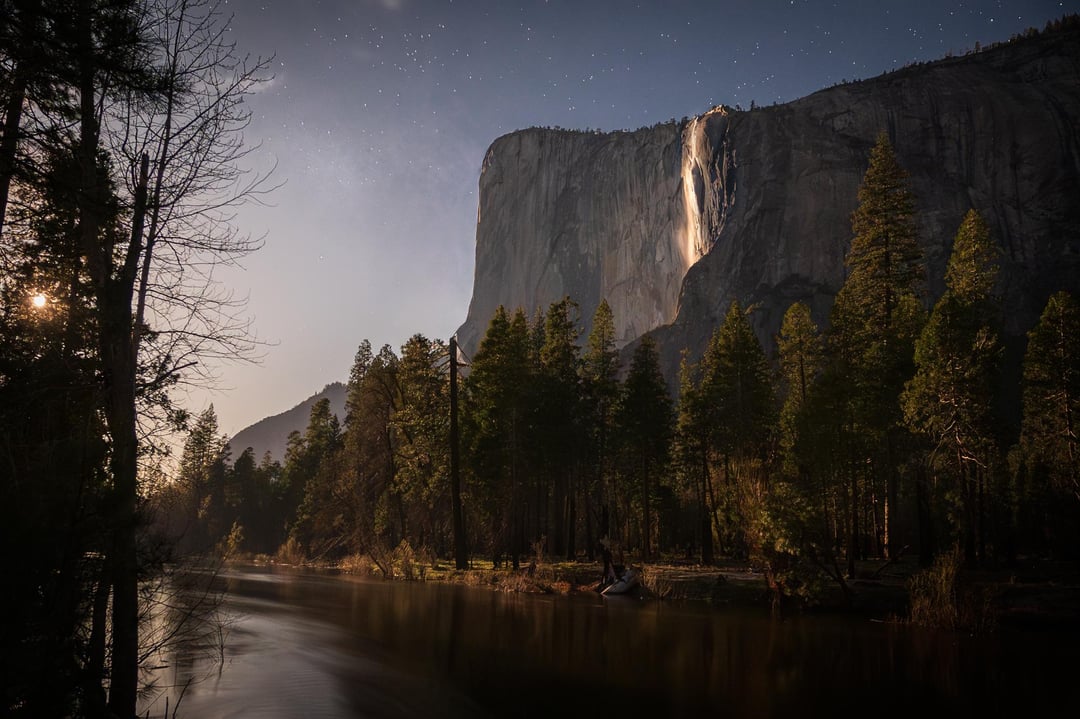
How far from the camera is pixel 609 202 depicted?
6949 inches

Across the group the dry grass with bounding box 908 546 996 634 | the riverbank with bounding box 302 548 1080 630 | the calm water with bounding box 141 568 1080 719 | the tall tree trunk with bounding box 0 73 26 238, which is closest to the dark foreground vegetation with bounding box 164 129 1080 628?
the dry grass with bounding box 908 546 996 634

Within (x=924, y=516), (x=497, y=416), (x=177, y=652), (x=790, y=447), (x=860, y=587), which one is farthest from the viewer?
(x=497, y=416)

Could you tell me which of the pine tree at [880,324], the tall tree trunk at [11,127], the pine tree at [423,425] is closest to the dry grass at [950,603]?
the pine tree at [880,324]

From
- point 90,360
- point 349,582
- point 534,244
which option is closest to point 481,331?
point 534,244

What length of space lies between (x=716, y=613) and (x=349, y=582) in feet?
59.6

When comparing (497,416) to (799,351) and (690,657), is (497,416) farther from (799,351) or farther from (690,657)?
(690,657)

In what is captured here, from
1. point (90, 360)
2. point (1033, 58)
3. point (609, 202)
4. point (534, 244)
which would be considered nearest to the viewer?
point (90, 360)

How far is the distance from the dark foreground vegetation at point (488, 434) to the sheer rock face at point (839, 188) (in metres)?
41.8

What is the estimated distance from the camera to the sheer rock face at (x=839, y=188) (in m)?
91.6

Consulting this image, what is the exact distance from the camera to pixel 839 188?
Result: 354ft

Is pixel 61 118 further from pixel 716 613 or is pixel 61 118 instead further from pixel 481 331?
pixel 481 331

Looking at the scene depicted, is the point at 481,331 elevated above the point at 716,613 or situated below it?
above

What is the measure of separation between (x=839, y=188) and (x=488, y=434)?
9658 centimetres

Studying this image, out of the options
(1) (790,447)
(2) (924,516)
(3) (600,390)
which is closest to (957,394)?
(2) (924,516)
